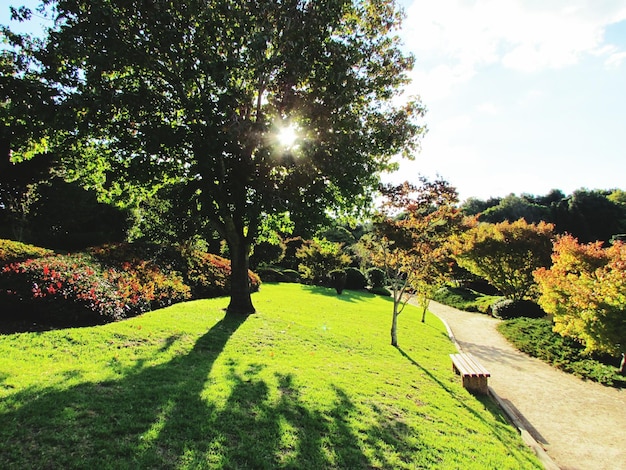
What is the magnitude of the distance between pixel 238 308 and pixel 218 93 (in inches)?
299

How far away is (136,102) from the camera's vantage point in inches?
376

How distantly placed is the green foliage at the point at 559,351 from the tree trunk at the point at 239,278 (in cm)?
1197

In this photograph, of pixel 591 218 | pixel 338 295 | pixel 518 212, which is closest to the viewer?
pixel 338 295

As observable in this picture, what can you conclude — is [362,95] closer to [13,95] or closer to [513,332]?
[13,95]

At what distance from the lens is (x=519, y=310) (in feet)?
81.3

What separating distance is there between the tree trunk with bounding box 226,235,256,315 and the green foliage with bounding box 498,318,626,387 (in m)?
12.0

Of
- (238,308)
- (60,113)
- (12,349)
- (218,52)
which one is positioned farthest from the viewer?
(238,308)

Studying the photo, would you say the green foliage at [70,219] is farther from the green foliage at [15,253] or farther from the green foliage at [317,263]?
the green foliage at [317,263]

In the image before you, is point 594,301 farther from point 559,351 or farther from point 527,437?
point 527,437

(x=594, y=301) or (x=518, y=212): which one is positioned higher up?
(x=518, y=212)

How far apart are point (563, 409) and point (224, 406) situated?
28.6 ft

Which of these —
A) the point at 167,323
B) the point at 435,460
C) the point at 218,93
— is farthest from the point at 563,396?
the point at 218,93

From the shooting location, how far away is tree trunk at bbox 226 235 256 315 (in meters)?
13.1

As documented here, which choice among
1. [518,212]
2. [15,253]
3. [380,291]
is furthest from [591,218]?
[15,253]
